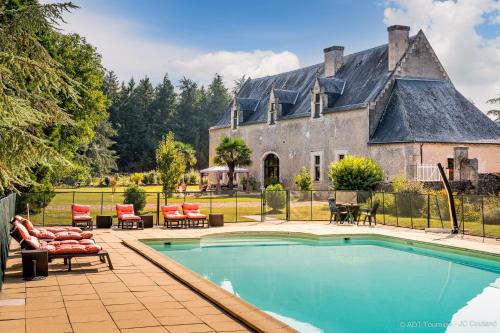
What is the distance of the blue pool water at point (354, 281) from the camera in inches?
418

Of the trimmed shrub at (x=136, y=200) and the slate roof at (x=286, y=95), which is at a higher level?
the slate roof at (x=286, y=95)

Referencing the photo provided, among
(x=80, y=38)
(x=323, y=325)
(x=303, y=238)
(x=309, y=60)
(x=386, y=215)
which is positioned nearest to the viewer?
(x=323, y=325)

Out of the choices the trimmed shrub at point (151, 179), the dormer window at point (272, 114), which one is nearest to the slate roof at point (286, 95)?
the dormer window at point (272, 114)

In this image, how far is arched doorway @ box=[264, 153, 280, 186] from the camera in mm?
46219

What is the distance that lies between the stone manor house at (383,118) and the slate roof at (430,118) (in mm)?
73

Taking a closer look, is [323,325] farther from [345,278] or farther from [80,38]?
[80,38]

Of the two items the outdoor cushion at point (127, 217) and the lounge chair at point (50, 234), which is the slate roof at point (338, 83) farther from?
the lounge chair at point (50, 234)

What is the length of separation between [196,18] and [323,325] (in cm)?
1441

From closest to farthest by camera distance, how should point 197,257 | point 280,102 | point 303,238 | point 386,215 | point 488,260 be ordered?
point 488,260 < point 197,257 < point 303,238 < point 386,215 < point 280,102

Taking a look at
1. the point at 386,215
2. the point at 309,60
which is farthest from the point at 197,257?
the point at 309,60

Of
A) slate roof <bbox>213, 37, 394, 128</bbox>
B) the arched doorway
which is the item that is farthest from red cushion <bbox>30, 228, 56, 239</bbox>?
the arched doorway

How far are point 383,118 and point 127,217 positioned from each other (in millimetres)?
20557

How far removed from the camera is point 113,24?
17391 mm

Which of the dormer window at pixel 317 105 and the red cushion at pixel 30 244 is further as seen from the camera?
the dormer window at pixel 317 105
